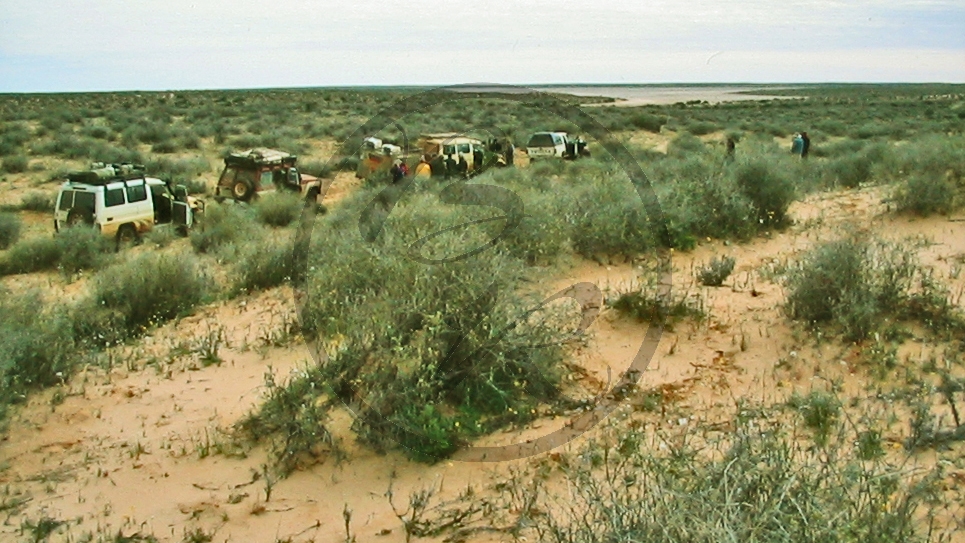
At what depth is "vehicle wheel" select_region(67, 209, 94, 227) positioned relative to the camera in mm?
13914

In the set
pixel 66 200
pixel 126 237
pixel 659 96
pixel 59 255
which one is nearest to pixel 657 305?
pixel 59 255

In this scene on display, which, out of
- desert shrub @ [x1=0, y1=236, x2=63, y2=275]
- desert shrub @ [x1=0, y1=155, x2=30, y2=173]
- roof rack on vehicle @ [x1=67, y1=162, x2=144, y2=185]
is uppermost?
roof rack on vehicle @ [x1=67, y1=162, x2=144, y2=185]

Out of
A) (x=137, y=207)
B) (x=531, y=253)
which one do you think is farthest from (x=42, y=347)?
(x=137, y=207)

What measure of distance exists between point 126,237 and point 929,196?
1306 cm

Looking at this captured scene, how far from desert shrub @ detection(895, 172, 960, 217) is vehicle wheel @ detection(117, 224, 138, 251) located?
1263 cm

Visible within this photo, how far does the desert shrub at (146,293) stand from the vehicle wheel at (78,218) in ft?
15.9

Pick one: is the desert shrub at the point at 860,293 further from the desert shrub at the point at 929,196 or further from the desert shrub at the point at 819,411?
the desert shrub at the point at 929,196

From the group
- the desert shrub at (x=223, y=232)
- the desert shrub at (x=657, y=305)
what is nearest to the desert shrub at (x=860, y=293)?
the desert shrub at (x=657, y=305)

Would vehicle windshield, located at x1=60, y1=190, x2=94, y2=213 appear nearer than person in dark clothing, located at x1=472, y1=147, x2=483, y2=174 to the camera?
Yes

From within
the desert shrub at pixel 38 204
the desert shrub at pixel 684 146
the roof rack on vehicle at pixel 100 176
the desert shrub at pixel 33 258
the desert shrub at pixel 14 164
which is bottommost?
the desert shrub at pixel 33 258

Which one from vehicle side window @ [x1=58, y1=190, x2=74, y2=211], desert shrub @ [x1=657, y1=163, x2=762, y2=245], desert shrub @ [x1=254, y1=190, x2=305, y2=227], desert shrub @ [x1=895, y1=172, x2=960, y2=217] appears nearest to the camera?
desert shrub @ [x1=657, y1=163, x2=762, y2=245]

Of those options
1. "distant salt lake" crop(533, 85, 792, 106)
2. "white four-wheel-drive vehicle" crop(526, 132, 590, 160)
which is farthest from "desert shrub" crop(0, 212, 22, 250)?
"distant salt lake" crop(533, 85, 792, 106)

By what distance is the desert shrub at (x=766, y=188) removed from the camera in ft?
37.8

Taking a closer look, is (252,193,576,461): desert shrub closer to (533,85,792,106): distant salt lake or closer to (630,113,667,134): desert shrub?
(630,113,667,134): desert shrub
